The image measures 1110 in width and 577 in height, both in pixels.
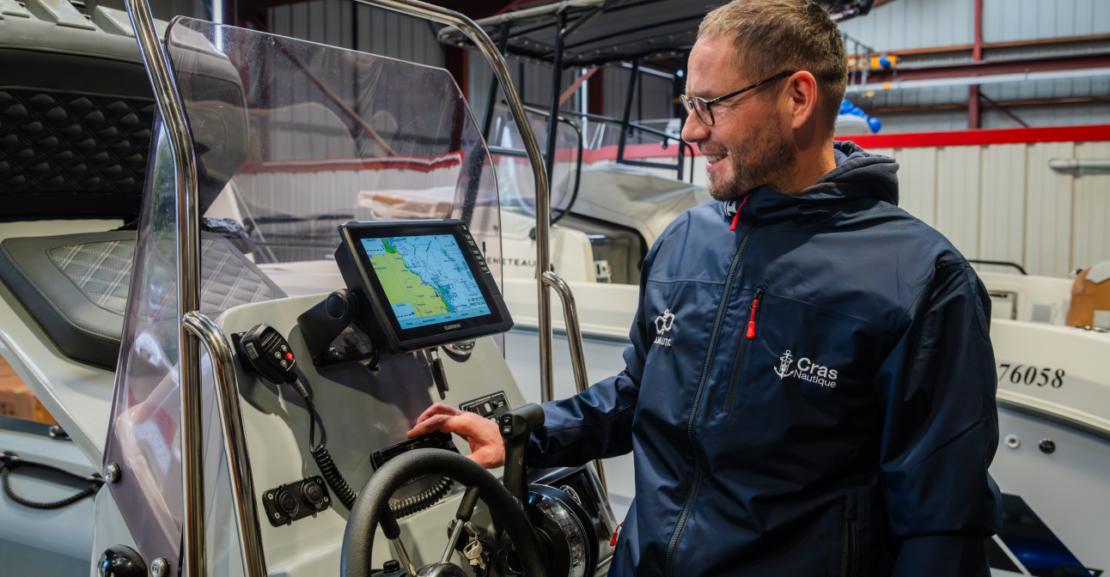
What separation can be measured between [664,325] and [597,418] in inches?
9.7

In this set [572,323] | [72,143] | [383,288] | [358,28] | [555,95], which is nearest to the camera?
[383,288]

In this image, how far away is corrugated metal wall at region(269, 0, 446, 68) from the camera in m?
9.24

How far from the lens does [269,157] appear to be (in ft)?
4.91

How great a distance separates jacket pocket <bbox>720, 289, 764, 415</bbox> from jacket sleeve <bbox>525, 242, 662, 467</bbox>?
0.86 feet

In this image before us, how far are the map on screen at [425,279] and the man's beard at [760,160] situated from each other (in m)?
0.54

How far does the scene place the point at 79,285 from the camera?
1.90 metres

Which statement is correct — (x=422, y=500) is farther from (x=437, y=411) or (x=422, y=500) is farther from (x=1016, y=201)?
(x=1016, y=201)

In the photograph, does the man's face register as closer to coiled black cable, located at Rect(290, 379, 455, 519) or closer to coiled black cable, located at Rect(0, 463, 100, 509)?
coiled black cable, located at Rect(290, 379, 455, 519)

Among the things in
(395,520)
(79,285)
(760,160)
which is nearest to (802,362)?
(760,160)

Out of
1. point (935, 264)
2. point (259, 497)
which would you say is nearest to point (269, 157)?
point (259, 497)

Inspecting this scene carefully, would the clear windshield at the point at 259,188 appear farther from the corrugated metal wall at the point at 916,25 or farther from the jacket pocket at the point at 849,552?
the corrugated metal wall at the point at 916,25

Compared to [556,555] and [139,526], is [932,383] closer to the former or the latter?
[556,555]

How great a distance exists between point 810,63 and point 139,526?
4.36 feet

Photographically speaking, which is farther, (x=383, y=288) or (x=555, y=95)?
(x=555, y=95)
